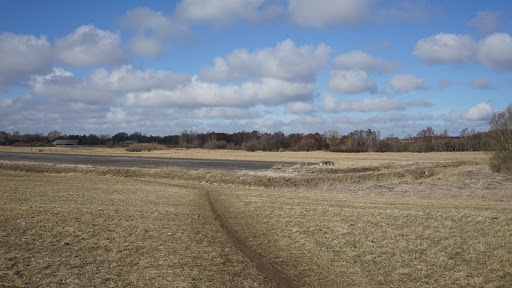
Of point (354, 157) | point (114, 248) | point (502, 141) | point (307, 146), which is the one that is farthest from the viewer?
point (307, 146)

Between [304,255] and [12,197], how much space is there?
15363mm

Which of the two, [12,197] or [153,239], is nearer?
[153,239]

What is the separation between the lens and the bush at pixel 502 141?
35.0m

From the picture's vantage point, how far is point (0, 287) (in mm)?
6961

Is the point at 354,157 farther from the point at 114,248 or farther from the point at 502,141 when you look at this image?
the point at 114,248

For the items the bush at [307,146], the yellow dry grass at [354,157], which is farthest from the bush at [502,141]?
the bush at [307,146]

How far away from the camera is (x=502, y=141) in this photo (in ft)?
117

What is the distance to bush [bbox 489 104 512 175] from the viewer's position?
35.0 m

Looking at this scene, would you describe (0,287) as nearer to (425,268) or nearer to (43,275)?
(43,275)

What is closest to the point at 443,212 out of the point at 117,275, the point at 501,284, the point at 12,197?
the point at 501,284

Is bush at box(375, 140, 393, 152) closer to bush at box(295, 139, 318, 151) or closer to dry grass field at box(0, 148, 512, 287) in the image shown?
bush at box(295, 139, 318, 151)

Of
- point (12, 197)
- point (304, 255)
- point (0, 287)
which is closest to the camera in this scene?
point (0, 287)

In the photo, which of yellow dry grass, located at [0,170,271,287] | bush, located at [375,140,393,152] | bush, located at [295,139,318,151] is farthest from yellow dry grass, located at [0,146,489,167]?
yellow dry grass, located at [0,170,271,287]

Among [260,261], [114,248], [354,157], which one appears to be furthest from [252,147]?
[260,261]
